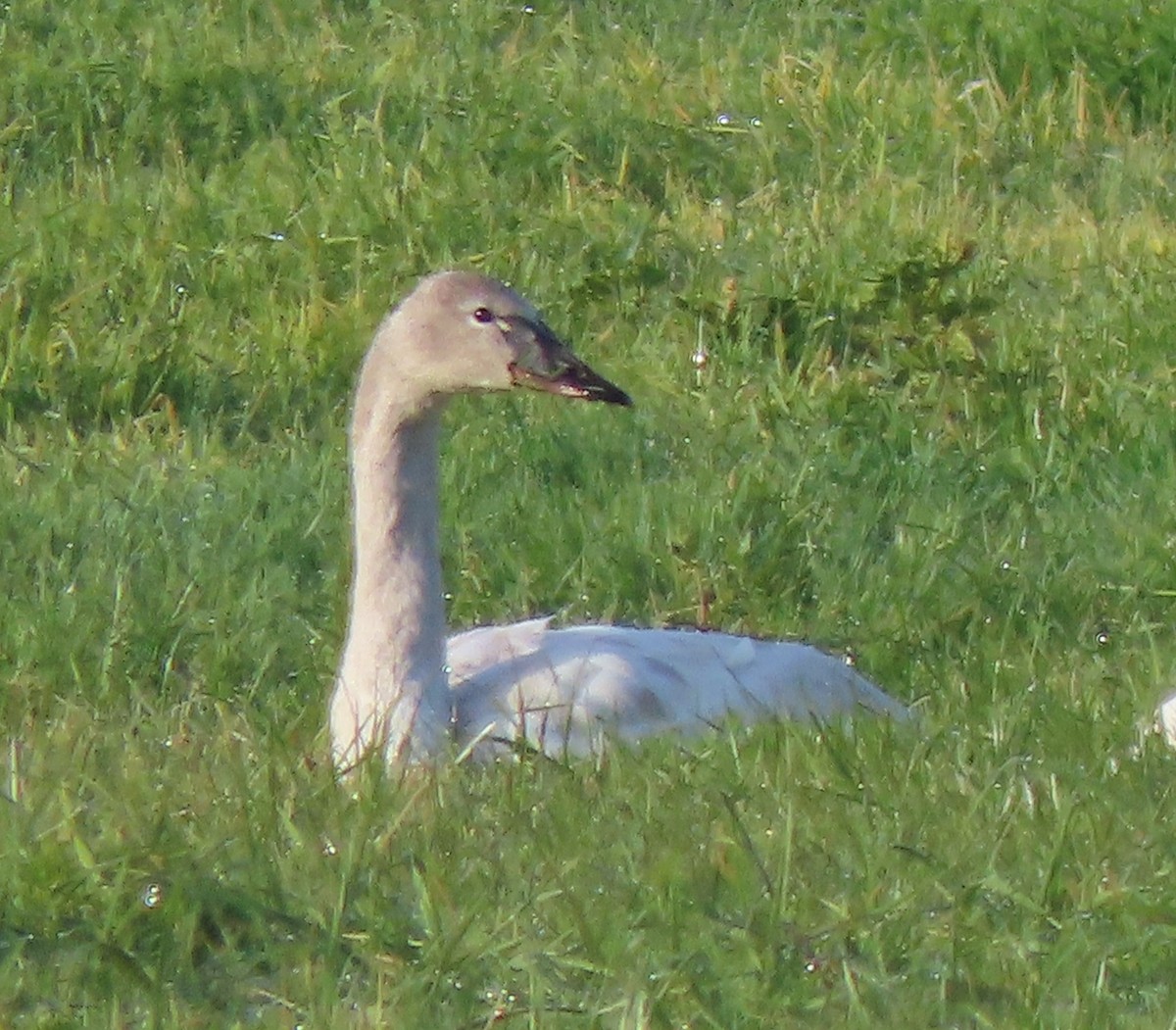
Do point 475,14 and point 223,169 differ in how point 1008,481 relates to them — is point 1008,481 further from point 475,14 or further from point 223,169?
point 475,14

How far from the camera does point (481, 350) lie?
5324 mm

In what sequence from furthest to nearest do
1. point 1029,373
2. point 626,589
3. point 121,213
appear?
point 121,213
point 1029,373
point 626,589

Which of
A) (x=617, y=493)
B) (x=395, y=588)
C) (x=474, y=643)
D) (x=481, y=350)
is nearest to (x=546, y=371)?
(x=481, y=350)

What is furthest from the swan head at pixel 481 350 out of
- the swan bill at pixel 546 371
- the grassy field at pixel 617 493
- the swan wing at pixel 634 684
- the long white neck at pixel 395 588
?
the grassy field at pixel 617 493

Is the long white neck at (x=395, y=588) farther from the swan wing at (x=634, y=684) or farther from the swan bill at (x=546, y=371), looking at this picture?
the swan bill at (x=546, y=371)

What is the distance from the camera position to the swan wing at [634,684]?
16.4 ft

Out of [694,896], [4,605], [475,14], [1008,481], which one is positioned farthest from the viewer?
[475,14]

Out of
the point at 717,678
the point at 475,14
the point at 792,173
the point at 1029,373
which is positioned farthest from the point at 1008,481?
the point at 475,14

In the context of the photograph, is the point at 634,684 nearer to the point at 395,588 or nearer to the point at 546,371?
the point at 395,588

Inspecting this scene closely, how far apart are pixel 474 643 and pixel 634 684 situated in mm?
580

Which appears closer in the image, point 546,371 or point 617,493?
point 546,371

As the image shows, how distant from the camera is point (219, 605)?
19.1 feet

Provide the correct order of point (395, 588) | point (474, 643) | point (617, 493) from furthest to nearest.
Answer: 1. point (617, 493)
2. point (474, 643)
3. point (395, 588)

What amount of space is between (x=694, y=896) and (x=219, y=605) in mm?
2437
